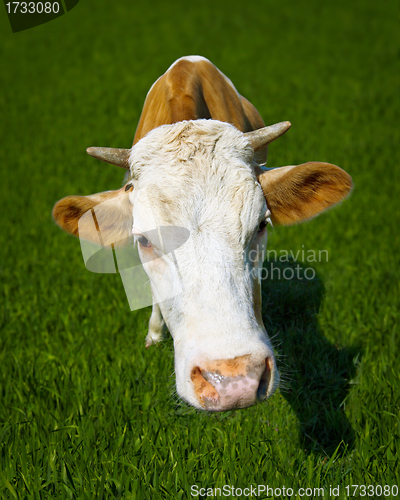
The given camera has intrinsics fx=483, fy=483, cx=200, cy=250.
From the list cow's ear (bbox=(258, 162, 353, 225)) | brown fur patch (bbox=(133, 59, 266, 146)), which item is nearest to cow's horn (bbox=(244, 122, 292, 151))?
cow's ear (bbox=(258, 162, 353, 225))

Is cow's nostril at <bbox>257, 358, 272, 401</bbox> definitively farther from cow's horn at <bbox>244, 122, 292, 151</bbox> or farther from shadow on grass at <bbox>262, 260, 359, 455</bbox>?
cow's horn at <bbox>244, 122, 292, 151</bbox>

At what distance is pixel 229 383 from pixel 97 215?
1.41 meters

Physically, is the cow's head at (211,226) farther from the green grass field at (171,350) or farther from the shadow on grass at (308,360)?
the green grass field at (171,350)

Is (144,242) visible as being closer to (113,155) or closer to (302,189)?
(113,155)

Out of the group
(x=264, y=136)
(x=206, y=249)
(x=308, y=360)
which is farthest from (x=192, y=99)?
(x=308, y=360)

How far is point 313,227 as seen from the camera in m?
5.72

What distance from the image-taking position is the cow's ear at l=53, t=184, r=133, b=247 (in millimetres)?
2730

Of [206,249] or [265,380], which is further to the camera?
[206,249]

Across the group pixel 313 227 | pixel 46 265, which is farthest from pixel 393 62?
pixel 46 265

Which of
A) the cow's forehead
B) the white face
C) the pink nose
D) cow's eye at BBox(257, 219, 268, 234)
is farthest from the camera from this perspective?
cow's eye at BBox(257, 219, 268, 234)

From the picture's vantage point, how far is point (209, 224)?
2.19 meters

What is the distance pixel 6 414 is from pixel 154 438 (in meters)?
0.97

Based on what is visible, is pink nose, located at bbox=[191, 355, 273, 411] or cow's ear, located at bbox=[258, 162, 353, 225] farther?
cow's ear, located at bbox=[258, 162, 353, 225]

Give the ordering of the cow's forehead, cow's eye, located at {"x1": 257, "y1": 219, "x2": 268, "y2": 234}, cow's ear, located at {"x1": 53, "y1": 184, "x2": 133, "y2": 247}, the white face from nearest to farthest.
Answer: the white face
the cow's forehead
cow's eye, located at {"x1": 257, "y1": 219, "x2": 268, "y2": 234}
cow's ear, located at {"x1": 53, "y1": 184, "x2": 133, "y2": 247}
